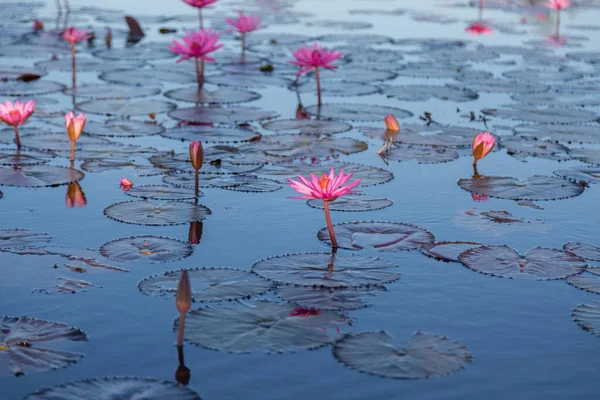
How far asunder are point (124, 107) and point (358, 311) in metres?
4.16

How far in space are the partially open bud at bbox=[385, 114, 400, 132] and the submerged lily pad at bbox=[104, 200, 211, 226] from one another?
7.14 ft

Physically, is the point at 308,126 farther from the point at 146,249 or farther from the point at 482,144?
the point at 146,249

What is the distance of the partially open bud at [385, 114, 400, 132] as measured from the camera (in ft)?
20.8

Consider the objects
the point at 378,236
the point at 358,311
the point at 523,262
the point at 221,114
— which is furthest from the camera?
the point at 221,114

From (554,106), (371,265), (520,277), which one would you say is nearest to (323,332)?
(371,265)

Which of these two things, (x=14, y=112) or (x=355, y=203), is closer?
(x=355, y=203)

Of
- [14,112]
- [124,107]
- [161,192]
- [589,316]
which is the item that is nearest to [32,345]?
[161,192]

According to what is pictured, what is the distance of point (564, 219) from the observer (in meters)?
4.64

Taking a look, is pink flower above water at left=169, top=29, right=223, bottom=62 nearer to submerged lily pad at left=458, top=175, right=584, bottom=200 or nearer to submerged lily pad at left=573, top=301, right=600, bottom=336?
submerged lily pad at left=458, top=175, right=584, bottom=200

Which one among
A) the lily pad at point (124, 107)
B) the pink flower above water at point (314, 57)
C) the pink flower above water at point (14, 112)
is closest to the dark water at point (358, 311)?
the pink flower above water at point (14, 112)

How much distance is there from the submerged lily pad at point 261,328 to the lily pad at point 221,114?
348cm

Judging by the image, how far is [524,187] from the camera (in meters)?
5.09

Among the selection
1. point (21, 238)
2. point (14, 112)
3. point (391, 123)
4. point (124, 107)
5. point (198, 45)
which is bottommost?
point (21, 238)

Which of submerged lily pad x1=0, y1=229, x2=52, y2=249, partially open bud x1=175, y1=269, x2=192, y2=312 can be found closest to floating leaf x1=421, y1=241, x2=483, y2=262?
partially open bud x1=175, y1=269, x2=192, y2=312
